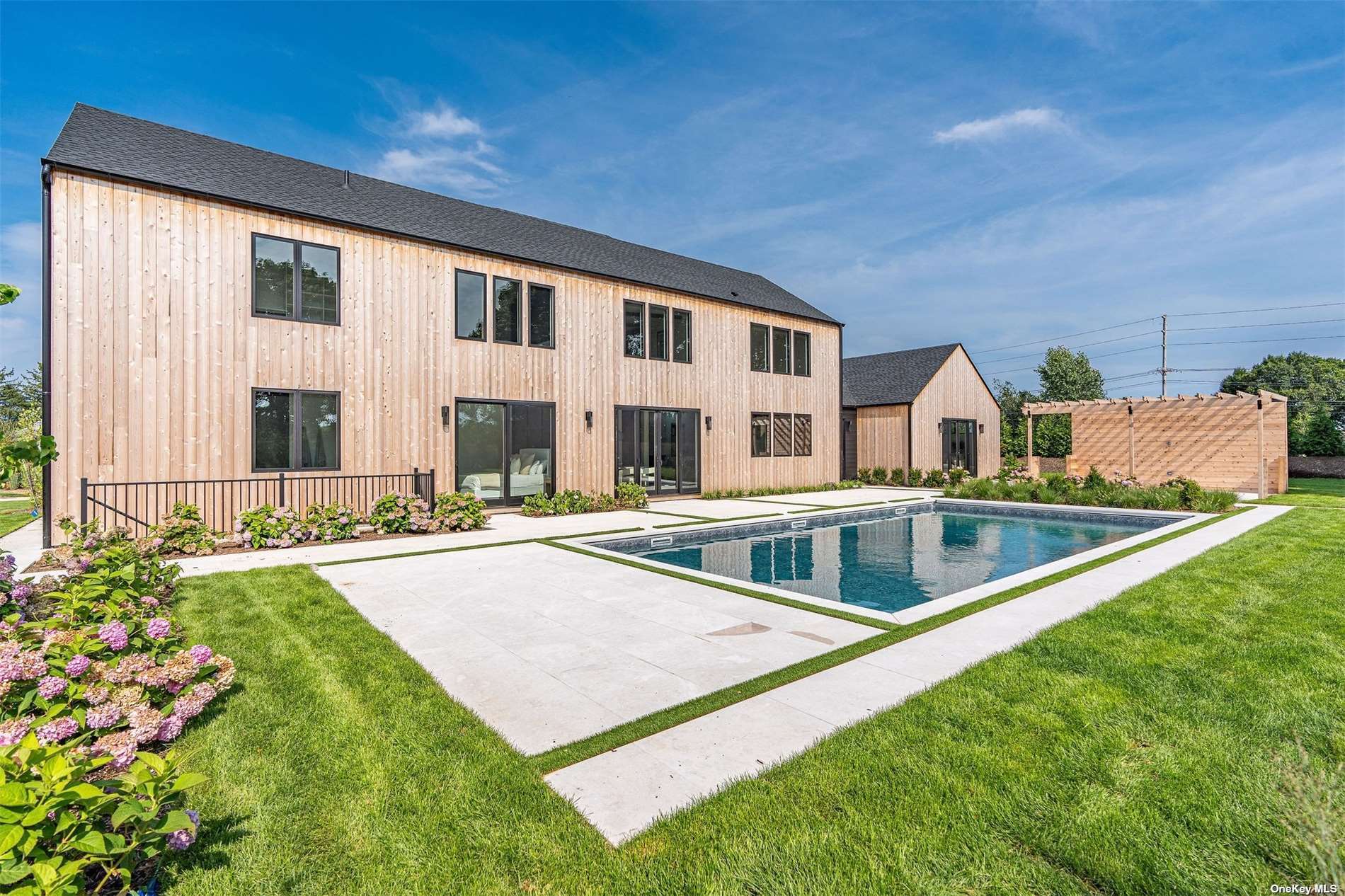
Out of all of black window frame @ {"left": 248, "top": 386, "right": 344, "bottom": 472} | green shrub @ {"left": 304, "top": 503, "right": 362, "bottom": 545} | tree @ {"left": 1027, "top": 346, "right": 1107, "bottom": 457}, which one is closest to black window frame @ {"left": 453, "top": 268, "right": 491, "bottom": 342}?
black window frame @ {"left": 248, "top": 386, "right": 344, "bottom": 472}

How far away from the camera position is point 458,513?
10078 mm

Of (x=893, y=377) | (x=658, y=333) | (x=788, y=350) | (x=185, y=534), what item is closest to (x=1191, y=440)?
(x=893, y=377)

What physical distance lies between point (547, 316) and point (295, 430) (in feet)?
17.7

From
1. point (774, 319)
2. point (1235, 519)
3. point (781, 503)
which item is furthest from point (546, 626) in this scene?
point (774, 319)

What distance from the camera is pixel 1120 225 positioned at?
2253 cm

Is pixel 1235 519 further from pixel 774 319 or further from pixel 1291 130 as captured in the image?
pixel 1291 130

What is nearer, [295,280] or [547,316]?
[295,280]

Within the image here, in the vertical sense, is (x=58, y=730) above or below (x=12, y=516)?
above

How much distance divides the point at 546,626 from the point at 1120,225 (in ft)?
89.1

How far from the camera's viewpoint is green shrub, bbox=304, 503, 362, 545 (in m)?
8.81


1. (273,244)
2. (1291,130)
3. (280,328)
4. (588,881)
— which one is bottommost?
(588,881)

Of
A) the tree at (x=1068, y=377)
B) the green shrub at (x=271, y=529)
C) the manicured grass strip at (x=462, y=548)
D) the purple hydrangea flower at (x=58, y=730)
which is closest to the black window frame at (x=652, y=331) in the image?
the manicured grass strip at (x=462, y=548)

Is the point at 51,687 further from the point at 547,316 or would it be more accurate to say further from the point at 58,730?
the point at 547,316

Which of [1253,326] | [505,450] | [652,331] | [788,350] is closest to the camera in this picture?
[505,450]
